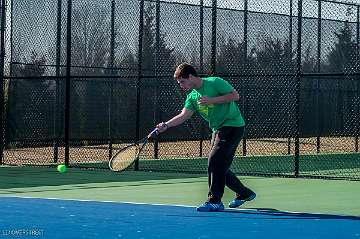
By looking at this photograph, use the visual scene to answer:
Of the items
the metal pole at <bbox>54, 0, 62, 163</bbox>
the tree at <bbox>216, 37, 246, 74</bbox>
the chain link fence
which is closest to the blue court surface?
the chain link fence

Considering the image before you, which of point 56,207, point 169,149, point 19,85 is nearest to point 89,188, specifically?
point 56,207

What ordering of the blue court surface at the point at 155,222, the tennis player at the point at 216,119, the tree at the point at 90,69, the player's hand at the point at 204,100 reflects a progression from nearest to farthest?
the blue court surface at the point at 155,222, the player's hand at the point at 204,100, the tennis player at the point at 216,119, the tree at the point at 90,69

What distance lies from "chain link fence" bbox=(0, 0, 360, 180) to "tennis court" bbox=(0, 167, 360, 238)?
10.3 ft

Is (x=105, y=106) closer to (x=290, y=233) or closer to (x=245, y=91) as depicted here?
(x=245, y=91)

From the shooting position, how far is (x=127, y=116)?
65.2ft

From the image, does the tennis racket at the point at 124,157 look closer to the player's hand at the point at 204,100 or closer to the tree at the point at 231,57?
the player's hand at the point at 204,100

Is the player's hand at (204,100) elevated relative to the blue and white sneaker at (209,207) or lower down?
elevated

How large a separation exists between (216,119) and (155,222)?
1586 mm

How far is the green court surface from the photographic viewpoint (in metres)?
9.93

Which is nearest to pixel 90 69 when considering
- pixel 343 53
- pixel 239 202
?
pixel 343 53

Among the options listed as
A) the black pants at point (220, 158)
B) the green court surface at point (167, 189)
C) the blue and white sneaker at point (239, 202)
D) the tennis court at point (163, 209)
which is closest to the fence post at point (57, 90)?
the green court surface at point (167, 189)

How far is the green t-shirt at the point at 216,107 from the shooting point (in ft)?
28.8

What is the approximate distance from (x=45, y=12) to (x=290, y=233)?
12.4 meters

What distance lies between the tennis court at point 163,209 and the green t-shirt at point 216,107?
95 centimetres
